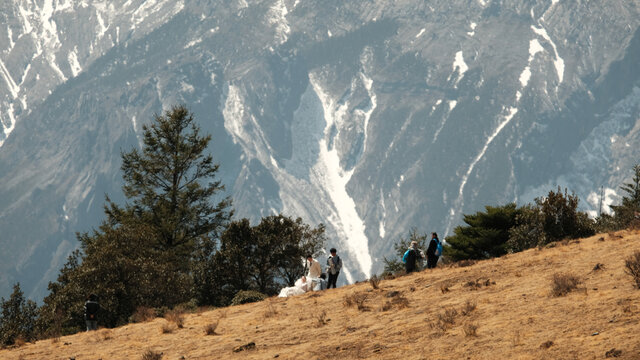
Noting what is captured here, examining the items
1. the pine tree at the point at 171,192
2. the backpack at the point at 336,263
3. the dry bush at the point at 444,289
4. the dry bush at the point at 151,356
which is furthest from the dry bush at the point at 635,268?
the pine tree at the point at 171,192

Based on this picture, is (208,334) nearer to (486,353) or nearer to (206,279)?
(486,353)

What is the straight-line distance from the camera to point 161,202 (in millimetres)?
53906

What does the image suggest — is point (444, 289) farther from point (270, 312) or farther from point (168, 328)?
point (168, 328)

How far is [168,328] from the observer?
27.9 m

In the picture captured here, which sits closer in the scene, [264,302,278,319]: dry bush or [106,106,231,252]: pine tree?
[264,302,278,319]: dry bush

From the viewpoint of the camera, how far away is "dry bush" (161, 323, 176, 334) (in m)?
27.5

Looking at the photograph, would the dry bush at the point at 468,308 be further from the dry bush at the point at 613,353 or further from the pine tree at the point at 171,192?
the pine tree at the point at 171,192

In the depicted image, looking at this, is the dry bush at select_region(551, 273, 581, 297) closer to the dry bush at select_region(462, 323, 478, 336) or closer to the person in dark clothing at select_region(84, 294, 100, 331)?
the dry bush at select_region(462, 323, 478, 336)

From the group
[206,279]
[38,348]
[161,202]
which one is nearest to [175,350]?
[38,348]

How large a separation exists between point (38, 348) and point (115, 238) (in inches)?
843

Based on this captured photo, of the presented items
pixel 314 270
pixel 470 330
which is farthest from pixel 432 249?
pixel 470 330

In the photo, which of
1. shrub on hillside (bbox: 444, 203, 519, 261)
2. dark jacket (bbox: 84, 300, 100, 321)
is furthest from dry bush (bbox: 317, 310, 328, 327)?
shrub on hillside (bbox: 444, 203, 519, 261)

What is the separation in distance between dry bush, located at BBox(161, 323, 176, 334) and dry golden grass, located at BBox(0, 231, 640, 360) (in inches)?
6.2

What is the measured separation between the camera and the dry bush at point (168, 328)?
2750 centimetres
